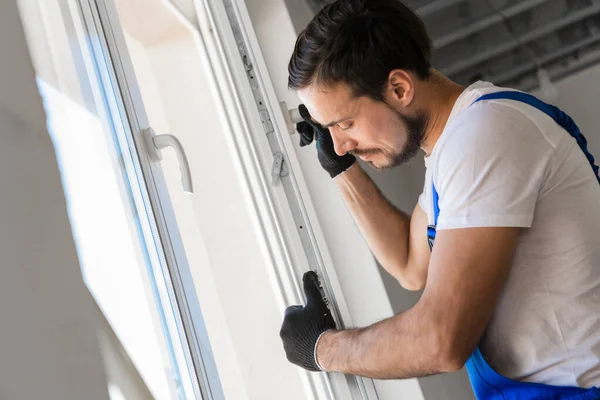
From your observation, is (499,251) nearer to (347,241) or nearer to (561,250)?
(561,250)

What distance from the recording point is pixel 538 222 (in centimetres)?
113

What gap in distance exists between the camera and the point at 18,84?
2.54 ft

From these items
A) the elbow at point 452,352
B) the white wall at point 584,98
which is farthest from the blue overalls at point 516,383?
the white wall at point 584,98

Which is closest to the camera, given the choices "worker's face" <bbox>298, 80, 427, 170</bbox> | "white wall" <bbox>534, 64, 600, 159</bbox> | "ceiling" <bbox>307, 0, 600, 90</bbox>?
"worker's face" <bbox>298, 80, 427, 170</bbox>

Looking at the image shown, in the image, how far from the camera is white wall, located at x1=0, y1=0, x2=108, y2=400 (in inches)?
25.0

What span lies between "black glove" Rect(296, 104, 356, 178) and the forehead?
0.66 feet

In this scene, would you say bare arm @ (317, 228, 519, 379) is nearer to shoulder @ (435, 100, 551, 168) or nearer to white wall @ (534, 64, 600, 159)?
shoulder @ (435, 100, 551, 168)

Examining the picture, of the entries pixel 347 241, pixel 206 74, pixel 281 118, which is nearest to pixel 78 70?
pixel 281 118

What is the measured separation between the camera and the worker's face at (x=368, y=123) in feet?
4.44

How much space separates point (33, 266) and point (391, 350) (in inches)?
27.1

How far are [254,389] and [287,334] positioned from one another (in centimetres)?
29

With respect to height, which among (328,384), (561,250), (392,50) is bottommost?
(328,384)

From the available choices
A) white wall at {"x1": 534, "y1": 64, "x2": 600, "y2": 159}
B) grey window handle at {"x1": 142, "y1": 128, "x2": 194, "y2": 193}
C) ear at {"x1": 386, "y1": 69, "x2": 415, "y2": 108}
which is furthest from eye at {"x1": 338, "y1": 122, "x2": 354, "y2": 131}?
white wall at {"x1": 534, "y1": 64, "x2": 600, "y2": 159}

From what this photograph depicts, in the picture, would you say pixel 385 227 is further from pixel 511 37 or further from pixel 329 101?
pixel 511 37
